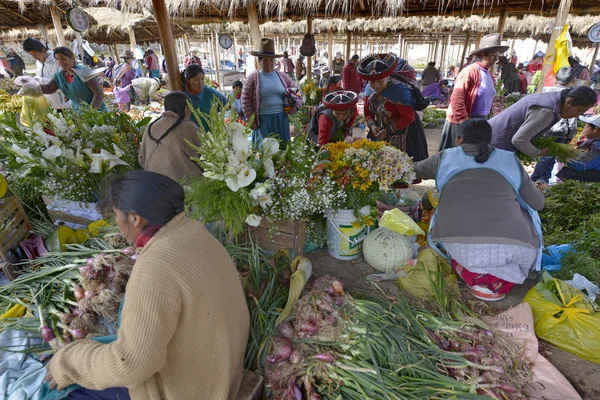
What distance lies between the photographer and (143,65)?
12227 millimetres

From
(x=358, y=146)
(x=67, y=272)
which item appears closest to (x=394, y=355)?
(x=358, y=146)

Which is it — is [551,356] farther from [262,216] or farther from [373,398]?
[262,216]

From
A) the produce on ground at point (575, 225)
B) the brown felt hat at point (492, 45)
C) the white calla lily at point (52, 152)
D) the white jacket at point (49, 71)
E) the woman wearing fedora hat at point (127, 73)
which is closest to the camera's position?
the produce on ground at point (575, 225)

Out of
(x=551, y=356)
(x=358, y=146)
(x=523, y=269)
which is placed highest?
(x=358, y=146)

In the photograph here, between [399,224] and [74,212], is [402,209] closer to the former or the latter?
[399,224]

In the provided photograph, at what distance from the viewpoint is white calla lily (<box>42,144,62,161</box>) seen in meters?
2.60

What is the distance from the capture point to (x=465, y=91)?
11.5 ft

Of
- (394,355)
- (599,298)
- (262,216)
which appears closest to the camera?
(394,355)

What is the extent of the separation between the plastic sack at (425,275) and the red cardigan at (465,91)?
1832mm

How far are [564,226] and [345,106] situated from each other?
227 cm

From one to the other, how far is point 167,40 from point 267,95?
48.6 inches

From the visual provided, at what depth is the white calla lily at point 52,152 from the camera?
2598mm

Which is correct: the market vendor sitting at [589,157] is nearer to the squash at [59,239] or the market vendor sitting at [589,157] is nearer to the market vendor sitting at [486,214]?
the market vendor sitting at [486,214]

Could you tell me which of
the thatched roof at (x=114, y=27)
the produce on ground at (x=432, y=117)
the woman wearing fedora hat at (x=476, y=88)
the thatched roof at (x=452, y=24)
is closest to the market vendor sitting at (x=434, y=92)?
the produce on ground at (x=432, y=117)
